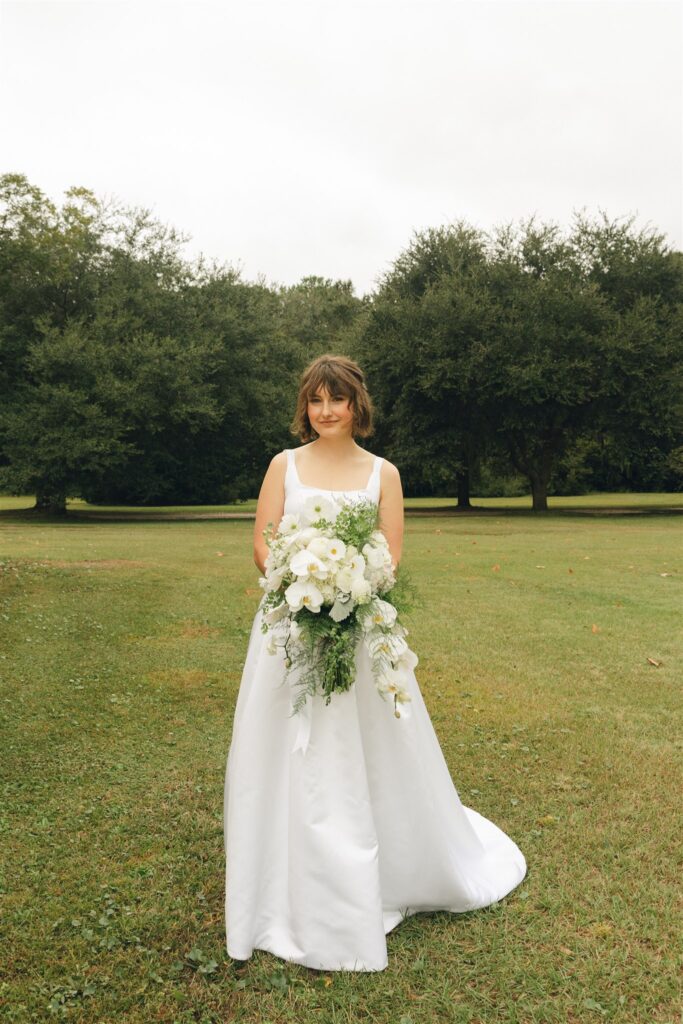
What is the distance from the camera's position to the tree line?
28.8m

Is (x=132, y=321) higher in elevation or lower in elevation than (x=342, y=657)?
higher

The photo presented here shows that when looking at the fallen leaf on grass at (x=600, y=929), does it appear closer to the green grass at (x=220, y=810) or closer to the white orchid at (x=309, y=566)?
the green grass at (x=220, y=810)

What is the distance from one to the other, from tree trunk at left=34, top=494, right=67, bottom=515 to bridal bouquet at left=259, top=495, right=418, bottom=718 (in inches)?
1191

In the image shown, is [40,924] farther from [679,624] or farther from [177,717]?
[679,624]

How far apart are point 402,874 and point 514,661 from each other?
5.08 meters

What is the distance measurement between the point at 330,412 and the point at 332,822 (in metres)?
1.81

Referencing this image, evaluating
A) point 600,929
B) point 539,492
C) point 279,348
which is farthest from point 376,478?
point 279,348

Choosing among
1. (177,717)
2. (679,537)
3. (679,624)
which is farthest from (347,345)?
(177,717)

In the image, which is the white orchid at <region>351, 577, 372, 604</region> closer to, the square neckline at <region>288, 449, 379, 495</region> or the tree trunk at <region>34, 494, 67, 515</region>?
the square neckline at <region>288, 449, 379, 495</region>

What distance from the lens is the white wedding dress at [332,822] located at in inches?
125

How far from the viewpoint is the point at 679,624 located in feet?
33.3

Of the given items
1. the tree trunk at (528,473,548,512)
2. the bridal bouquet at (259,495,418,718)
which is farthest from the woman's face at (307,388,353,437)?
the tree trunk at (528,473,548,512)

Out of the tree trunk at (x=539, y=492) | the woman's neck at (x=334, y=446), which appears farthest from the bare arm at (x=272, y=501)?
the tree trunk at (x=539, y=492)

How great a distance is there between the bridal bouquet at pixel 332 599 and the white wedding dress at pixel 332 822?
0.61 feet
